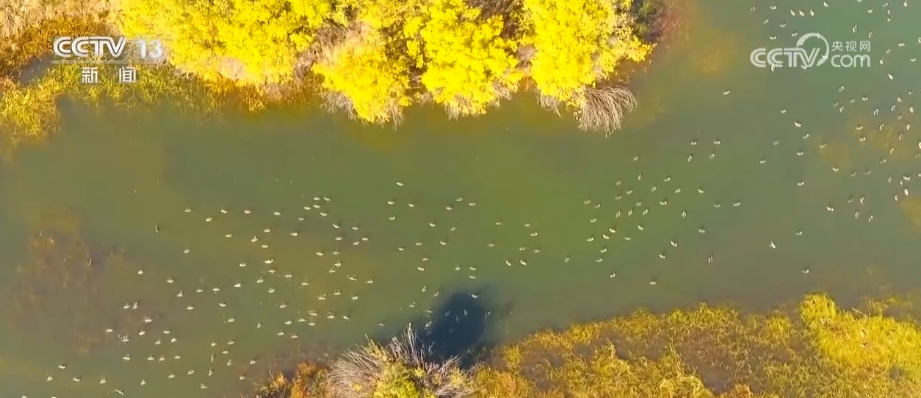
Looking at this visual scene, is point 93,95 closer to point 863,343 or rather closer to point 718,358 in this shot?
point 718,358

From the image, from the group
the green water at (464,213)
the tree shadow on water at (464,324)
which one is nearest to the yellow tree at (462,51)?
the green water at (464,213)

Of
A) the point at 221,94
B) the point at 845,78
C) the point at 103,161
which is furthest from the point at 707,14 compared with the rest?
the point at 103,161

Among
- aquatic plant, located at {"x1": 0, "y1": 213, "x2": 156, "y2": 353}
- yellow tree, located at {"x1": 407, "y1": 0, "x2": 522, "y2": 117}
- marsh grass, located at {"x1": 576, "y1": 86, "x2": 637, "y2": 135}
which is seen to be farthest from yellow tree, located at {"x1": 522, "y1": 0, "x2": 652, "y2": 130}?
aquatic plant, located at {"x1": 0, "y1": 213, "x2": 156, "y2": 353}

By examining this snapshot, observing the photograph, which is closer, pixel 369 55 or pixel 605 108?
pixel 369 55

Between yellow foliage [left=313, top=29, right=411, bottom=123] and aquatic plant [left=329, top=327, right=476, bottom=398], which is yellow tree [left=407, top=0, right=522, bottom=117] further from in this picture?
aquatic plant [left=329, top=327, right=476, bottom=398]

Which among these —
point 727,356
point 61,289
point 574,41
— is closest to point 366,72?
point 574,41

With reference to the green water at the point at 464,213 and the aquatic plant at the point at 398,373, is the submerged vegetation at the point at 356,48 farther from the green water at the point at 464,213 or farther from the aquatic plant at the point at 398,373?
the aquatic plant at the point at 398,373

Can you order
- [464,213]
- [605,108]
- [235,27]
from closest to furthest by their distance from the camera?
[235,27] < [605,108] < [464,213]
